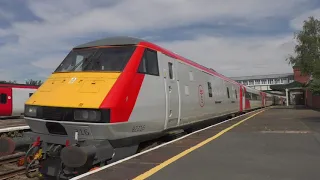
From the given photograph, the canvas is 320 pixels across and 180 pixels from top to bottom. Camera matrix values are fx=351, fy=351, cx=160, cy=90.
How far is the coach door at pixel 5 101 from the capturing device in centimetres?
2806

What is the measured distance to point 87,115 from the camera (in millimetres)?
6961

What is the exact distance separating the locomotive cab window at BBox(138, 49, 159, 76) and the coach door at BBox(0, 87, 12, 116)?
22669 mm

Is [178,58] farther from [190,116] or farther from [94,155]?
[94,155]

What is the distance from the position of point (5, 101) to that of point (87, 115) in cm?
2409

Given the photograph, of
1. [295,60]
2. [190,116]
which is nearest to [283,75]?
[295,60]

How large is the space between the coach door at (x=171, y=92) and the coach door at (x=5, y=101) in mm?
22014

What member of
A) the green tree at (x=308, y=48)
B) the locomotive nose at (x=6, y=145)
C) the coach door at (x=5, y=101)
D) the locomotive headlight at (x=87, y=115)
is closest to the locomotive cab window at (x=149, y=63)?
the locomotive headlight at (x=87, y=115)

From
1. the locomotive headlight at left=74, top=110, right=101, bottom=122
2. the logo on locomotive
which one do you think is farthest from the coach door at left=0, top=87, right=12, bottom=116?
the locomotive headlight at left=74, top=110, right=101, bottom=122

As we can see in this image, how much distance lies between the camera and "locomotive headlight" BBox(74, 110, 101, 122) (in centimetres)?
689

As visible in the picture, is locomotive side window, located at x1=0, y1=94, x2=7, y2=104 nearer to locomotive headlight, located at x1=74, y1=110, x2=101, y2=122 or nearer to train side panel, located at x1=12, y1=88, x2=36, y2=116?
train side panel, located at x1=12, y1=88, x2=36, y2=116

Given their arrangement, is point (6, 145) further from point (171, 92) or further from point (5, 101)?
point (5, 101)

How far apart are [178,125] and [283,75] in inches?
4202

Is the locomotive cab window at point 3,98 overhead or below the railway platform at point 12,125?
overhead

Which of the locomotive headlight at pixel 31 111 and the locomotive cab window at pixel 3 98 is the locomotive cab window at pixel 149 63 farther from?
the locomotive cab window at pixel 3 98
